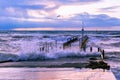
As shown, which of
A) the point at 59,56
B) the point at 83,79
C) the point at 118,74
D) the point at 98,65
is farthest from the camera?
the point at 59,56

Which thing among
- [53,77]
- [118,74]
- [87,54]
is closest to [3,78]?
[53,77]

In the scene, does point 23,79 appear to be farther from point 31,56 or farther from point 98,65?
point 31,56

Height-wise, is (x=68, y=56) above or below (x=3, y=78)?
below

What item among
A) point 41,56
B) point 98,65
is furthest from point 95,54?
point 98,65

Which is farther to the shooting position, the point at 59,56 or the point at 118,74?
the point at 59,56

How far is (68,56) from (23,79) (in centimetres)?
1798

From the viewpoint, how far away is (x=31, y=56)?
29922 millimetres

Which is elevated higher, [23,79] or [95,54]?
[23,79]

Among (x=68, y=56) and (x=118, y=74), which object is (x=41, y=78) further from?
(x=68, y=56)

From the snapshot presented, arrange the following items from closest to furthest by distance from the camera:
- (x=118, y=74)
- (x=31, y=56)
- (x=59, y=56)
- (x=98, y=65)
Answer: (x=118, y=74) → (x=98, y=65) → (x=31, y=56) → (x=59, y=56)

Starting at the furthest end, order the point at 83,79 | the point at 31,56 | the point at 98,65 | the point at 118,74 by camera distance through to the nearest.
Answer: the point at 31,56, the point at 98,65, the point at 118,74, the point at 83,79

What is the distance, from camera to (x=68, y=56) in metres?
33.3

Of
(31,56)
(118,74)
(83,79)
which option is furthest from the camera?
(31,56)

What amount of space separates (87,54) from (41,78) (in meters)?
18.5
